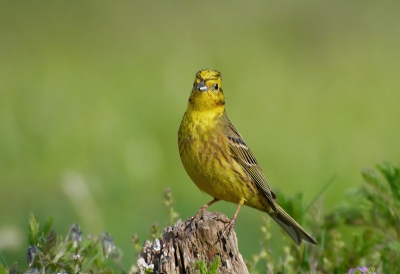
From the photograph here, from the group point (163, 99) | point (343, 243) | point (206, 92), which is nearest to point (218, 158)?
point (206, 92)

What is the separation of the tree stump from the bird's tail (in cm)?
108

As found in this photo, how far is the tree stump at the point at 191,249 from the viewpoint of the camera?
4.41 metres

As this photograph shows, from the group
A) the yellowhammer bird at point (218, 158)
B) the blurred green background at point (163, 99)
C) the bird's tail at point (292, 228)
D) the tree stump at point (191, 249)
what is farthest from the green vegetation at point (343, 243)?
the blurred green background at point (163, 99)

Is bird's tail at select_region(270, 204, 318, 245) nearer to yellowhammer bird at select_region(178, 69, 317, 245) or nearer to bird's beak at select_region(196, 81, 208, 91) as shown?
yellowhammer bird at select_region(178, 69, 317, 245)

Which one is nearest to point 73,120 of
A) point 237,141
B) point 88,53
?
point 88,53

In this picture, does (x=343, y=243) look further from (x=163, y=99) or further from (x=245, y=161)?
(x=163, y=99)

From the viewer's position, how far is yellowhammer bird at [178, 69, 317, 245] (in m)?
5.45

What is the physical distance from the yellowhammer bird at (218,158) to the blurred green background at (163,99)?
51.6 inches

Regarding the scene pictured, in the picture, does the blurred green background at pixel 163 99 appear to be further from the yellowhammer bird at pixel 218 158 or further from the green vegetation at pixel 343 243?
the yellowhammer bird at pixel 218 158

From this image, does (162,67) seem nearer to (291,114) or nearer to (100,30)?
(291,114)

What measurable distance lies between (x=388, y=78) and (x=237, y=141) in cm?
768

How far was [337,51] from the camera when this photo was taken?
14492 millimetres

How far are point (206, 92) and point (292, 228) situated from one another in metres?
1.05

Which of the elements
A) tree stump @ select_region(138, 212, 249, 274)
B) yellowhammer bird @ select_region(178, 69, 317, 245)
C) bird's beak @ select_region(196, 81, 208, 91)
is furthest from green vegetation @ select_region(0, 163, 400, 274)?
bird's beak @ select_region(196, 81, 208, 91)
